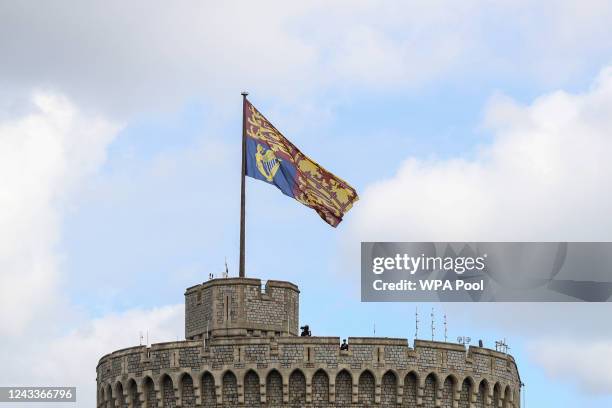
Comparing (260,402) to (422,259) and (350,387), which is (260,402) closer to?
(350,387)

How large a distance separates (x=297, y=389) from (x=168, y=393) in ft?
22.6

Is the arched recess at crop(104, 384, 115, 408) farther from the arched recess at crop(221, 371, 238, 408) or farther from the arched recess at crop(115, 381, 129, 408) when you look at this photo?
the arched recess at crop(221, 371, 238, 408)

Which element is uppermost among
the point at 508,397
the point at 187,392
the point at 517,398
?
the point at 517,398

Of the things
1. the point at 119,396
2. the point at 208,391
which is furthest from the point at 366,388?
the point at 119,396

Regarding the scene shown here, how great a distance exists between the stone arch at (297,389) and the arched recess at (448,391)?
734 centimetres

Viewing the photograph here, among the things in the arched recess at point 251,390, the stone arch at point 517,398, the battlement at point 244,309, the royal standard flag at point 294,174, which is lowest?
the arched recess at point 251,390

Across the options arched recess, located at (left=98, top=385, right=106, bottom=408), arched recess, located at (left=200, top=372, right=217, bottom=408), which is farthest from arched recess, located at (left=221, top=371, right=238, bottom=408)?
arched recess, located at (left=98, top=385, right=106, bottom=408)

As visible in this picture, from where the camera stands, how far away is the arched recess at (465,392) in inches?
5812

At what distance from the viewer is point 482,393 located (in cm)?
14888

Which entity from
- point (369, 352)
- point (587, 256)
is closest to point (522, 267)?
point (587, 256)

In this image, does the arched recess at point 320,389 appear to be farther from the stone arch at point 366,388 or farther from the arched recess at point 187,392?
the arched recess at point 187,392

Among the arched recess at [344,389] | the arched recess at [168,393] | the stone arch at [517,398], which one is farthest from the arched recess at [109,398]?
the stone arch at [517,398]

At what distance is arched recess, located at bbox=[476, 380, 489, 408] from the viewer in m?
148

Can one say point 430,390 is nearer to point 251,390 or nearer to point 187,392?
point 251,390
